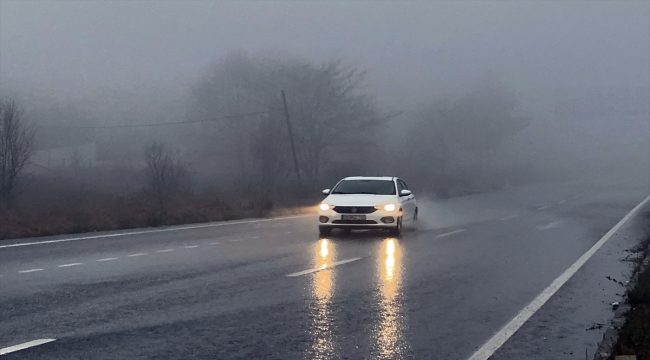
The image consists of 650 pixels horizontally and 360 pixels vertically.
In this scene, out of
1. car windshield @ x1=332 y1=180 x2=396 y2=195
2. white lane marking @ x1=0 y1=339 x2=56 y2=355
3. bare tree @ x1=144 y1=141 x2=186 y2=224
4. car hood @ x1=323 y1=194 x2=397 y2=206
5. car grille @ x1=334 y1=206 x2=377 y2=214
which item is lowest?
white lane marking @ x1=0 y1=339 x2=56 y2=355

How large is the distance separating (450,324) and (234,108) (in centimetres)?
5393

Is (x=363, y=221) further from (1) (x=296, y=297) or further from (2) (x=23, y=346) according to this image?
(2) (x=23, y=346)

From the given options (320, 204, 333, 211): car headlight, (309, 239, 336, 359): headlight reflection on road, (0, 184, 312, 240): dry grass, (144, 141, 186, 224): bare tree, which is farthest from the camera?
(144, 141, 186, 224): bare tree

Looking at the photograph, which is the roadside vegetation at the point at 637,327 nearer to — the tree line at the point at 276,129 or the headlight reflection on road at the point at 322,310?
the headlight reflection on road at the point at 322,310

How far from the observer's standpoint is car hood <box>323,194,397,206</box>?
19.4 metres

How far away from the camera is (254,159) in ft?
172

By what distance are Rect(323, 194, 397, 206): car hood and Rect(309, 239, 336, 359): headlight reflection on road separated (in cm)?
457

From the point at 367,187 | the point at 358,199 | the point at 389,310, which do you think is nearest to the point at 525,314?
the point at 389,310

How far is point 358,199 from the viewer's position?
64.6ft

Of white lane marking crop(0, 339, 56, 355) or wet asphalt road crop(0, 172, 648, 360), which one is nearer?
white lane marking crop(0, 339, 56, 355)

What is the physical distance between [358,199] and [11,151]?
58.7 ft

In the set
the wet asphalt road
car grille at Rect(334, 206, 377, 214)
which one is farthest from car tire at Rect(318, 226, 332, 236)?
the wet asphalt road

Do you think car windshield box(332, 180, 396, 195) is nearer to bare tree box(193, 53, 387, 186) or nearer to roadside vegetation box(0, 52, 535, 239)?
roadside vegetation box(0, 52, 535, 239)

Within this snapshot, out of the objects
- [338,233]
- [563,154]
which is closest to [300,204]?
[338,233]
